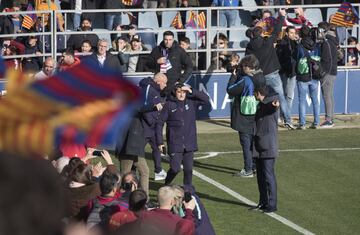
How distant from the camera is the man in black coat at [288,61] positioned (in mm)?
19250

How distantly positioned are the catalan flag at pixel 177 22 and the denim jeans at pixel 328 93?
11.2 ft

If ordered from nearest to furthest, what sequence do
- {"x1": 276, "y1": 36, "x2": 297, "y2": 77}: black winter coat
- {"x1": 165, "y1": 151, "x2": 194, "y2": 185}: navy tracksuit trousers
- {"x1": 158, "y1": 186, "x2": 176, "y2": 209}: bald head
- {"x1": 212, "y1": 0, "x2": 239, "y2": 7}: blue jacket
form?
{"x1": 158, "y1": 186, "x2": 176, "y2": 209}: bald head → {"x1": 165, "y1": 151, "x2": 194, "y2": 185}: navy tracksuit trousers → {"x1": 276, "y1": 36, "x2": 297, "y2": 77}: black winter coat → {"x1": 212, "y1": 0, "x2": 239, "y2": 7}: blue jacket

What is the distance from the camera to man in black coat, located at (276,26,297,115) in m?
19.2

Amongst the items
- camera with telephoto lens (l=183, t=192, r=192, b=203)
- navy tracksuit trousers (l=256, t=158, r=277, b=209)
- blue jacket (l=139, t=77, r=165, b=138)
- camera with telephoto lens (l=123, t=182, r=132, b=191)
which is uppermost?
blue jacket (l=139, t=77, r=165, b=138)

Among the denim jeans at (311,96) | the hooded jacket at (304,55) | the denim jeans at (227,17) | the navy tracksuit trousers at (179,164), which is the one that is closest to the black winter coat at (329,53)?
the hooded jacket at (304,55)

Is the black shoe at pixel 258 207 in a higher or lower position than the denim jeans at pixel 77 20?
lower

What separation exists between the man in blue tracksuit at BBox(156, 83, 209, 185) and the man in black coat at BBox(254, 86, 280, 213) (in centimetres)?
96

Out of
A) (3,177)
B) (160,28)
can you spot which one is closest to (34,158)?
(3,177)

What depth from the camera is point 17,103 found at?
1.42m

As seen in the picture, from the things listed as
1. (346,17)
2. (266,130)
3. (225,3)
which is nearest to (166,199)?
(266,130)

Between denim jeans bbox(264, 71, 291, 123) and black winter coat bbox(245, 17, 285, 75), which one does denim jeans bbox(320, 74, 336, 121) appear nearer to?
denim jeans bbox(264, 71, 291, 123)

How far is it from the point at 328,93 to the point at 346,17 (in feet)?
7.07

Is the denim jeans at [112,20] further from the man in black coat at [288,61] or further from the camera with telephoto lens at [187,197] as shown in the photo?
the camera with telephoto lens at [187,197]

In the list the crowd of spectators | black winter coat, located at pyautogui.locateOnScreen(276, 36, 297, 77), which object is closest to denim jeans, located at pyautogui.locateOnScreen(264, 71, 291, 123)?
black winter coat, located at pyautogui.locateOnScreen(276, 36, 297, 77)
